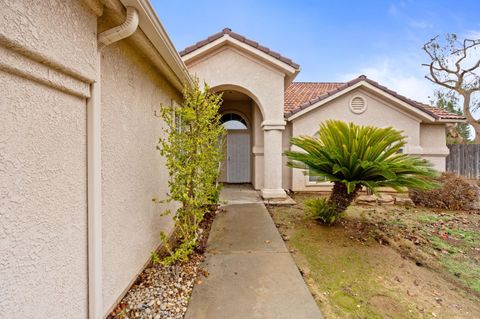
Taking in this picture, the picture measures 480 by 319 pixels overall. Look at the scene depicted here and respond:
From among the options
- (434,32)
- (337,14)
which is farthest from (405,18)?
(434,32)

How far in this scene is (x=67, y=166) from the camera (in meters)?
2.25

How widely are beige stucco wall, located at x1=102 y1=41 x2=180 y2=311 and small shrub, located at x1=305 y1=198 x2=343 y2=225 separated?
387 cm

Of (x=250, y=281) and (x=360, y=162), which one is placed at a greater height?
(x=360, y=162)

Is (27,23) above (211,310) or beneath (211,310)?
above

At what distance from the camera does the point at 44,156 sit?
6.44 feet

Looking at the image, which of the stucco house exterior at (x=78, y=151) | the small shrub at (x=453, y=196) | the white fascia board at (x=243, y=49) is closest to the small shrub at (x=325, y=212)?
the stucco house exterior at (x=78, y=151)

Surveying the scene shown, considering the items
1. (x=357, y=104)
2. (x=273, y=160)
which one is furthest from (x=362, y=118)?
(x=273, y=160)

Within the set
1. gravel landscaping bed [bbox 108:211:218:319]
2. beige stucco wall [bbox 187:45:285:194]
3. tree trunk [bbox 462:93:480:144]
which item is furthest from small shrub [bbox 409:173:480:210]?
tree trunk [bbox 462:93:480:144]

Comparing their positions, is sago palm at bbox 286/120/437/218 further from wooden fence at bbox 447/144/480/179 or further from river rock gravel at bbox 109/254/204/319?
wooden fence at bbox 447/144/480/179

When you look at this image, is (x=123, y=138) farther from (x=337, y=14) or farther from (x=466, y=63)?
(x=466, y=63)

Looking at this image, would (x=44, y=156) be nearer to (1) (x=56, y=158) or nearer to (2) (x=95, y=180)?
(1) (x=56, y=158)

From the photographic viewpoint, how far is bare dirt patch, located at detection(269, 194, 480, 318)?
3.36 metres

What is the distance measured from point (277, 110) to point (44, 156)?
7.56 meters

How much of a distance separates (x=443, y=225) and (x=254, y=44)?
797cm
